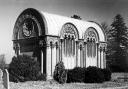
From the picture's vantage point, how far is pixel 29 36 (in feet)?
109

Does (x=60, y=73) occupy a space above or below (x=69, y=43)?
below

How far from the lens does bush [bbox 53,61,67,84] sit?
29.2 metres

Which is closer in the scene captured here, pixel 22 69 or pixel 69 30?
pixel 22 69

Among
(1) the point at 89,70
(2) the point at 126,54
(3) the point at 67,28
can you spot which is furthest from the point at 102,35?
(2) the point at 126,54

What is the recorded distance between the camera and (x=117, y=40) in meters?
60.5

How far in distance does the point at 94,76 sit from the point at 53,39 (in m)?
6.03

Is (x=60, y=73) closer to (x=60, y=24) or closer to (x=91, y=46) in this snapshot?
(x=60, y=24)

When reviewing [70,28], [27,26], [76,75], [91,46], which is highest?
[27,26]

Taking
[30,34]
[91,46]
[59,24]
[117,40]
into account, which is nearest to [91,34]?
[91,46]

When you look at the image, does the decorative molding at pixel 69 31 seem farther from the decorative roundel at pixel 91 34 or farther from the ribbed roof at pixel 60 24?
the decorative roundel at pixel 91 34

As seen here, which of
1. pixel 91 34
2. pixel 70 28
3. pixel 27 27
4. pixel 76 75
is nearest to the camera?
pixel 76 75

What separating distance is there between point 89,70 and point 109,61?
2987 cm

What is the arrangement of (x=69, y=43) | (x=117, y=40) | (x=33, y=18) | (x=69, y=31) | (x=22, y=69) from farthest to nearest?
1. (x=117, y=40)
2. (x=69, y=43)
3. (x=69, y=31)
4. (x=33, y=18)
5. (x=22, y=69)

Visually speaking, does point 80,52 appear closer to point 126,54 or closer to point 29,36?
point 29,36
